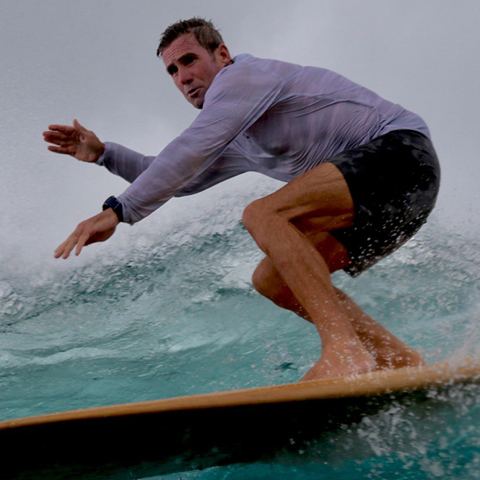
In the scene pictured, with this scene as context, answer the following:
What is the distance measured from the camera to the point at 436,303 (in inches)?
272

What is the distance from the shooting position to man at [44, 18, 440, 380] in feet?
7.13

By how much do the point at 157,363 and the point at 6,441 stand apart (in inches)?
157

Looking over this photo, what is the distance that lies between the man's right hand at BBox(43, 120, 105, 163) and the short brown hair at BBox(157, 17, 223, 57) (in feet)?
1.87

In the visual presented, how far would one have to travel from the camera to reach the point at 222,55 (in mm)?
2781

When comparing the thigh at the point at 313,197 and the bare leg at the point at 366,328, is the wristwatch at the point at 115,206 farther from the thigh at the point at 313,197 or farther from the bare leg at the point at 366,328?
the bare leg at the point at 366,328

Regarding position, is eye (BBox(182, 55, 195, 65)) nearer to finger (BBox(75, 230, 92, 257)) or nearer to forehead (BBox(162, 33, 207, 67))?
forehead (BBox(162, 33, 207, 67))

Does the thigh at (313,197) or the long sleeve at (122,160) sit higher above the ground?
the long sleeve at (122,160)

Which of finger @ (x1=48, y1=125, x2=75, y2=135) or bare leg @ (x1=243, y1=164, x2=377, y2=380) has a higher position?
finger @ (x1=48, y1=125, x2=75, y2=135)

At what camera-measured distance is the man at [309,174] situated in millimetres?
2172

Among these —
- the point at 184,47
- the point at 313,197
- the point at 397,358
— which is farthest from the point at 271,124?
the point at 397,358

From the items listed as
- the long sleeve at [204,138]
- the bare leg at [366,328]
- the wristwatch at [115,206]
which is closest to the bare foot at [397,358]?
the bare leg at [366,328]

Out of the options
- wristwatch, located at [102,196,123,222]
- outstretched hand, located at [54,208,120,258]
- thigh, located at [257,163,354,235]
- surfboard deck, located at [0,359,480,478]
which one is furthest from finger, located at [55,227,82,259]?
thigh, located at [257,163,354,235]

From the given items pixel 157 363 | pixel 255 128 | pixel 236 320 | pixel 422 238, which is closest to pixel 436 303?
pixel 422 238

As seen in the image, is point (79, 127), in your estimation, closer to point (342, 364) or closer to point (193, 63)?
point (193, 63)
